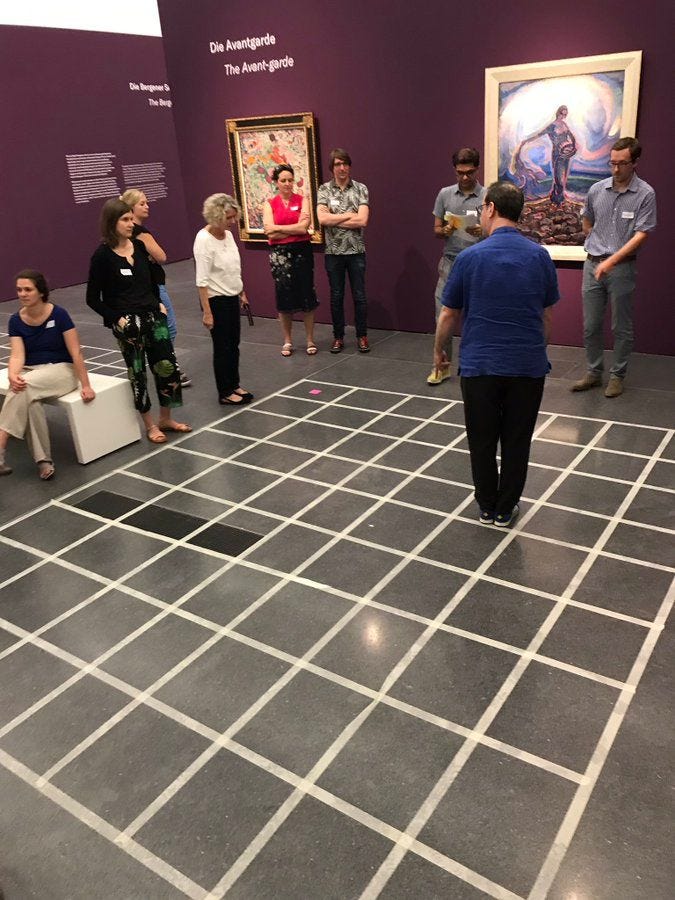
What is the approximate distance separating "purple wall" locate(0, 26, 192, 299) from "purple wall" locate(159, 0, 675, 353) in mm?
3204

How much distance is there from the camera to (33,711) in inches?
103

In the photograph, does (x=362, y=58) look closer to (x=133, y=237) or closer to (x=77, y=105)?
(x=133, y=237)

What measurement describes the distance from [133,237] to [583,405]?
10.4 ft

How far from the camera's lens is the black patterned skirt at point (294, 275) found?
20.8 feet

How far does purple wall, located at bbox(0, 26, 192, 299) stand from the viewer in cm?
982

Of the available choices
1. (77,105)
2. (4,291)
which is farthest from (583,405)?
(77,105)

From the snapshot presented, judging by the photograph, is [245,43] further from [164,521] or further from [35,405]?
[164,521]

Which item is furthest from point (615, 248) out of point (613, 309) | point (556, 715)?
point (556, 715)

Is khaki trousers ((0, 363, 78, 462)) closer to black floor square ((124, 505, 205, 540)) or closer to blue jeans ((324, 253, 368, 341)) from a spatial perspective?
black floor square ((124, 505, 205, 540))

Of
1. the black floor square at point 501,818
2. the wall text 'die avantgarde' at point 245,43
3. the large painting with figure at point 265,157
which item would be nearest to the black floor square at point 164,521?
the black floor square at point 501,818

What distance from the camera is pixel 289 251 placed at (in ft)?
20.8

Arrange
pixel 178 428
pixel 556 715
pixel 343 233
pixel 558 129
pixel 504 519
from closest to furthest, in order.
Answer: pixel 556 715, pixel 504 519, pixel 178 428, pixel 558 129, pixel 343 233

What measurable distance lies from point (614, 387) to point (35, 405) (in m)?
3.82

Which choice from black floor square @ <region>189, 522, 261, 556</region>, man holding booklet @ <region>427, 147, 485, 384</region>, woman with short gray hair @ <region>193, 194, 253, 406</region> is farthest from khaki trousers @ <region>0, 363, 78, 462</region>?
man holding booklet @ <region>427, 147, 485, 384</region>
